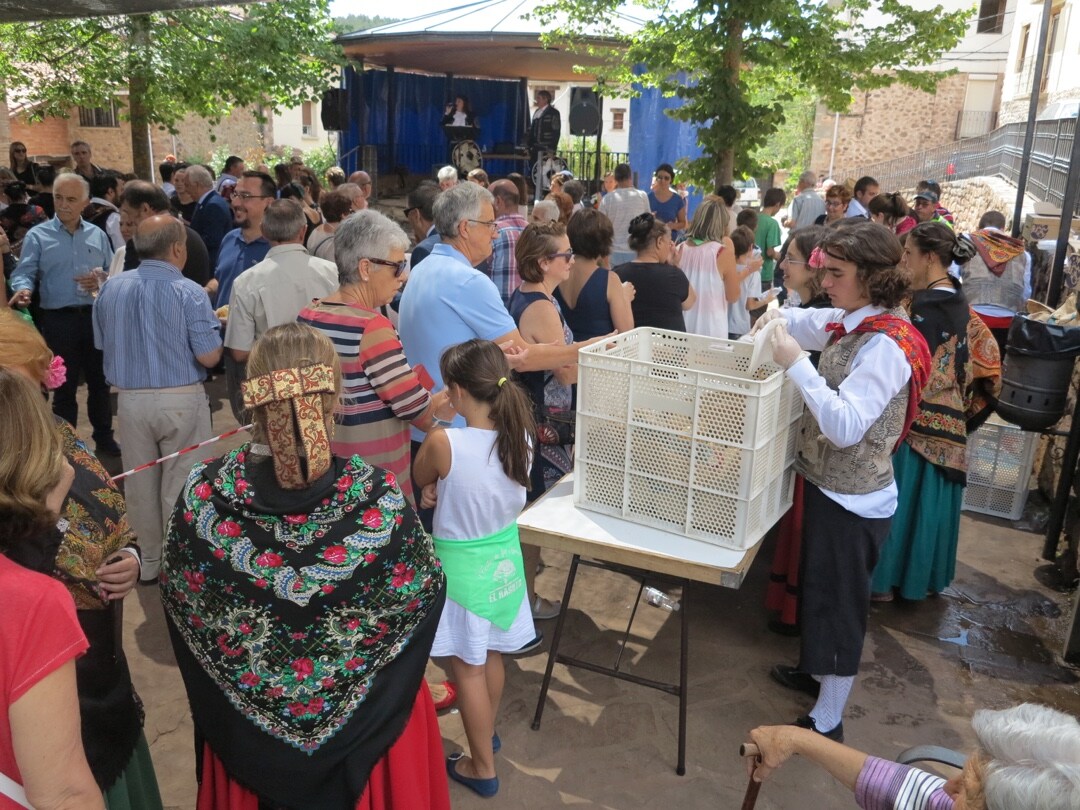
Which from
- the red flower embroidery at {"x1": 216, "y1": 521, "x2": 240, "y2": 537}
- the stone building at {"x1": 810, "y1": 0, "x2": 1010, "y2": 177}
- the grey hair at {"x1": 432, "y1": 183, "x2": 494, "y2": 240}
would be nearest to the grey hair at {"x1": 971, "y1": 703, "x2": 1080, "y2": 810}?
the red flower embroidery at {"x1": 216, "y1": 521, "x2": 240, "y2": 537}

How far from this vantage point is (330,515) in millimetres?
Result: 1847

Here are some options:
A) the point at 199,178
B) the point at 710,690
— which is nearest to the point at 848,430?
the point at 710,690

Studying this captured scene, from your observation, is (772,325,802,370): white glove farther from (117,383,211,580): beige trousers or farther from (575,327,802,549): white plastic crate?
(117,383,211,580): beige trousers

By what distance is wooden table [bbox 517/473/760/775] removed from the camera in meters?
2.71

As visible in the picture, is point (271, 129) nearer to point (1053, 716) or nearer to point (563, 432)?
point (563, 432)

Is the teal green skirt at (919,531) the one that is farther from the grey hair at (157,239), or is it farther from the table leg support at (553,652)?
the grey hair at (157,239)

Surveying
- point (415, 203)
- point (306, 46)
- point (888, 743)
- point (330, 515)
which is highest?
point (306, 46)

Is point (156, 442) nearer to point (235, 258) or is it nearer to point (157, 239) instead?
point (157, 239)

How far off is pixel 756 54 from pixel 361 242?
6.02 m

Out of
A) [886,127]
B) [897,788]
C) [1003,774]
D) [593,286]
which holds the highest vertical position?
[886,127]

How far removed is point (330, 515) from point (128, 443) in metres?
2.57

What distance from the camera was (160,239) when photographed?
3.76 m

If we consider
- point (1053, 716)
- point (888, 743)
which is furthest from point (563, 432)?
point (1053, 716)

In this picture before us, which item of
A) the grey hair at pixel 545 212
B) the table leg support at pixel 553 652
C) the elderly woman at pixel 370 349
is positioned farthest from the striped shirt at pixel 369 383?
the grey hair at pixel 545 212
